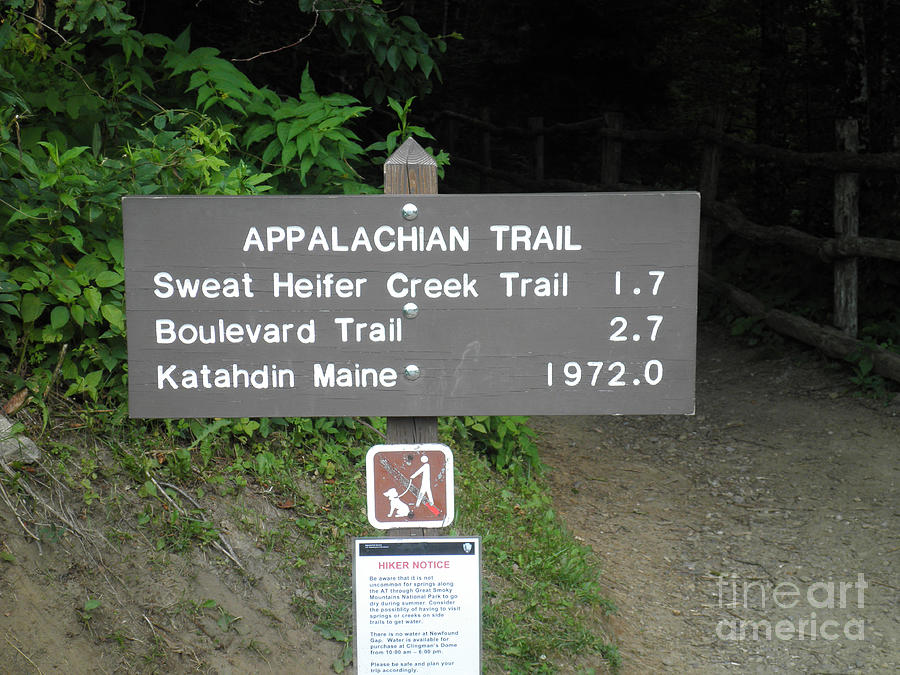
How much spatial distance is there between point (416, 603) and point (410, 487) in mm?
269

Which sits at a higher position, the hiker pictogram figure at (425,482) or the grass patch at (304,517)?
the hiker pictogram figure at (425,482)

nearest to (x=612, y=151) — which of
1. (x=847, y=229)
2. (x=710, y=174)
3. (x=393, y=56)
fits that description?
(x=710, y=174)

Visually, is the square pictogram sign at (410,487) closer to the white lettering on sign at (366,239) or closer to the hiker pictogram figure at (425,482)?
the hiker pictogram figure at (425,482)

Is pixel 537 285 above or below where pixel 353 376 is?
above

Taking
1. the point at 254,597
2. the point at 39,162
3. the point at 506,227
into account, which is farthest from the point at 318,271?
the point at 39,162

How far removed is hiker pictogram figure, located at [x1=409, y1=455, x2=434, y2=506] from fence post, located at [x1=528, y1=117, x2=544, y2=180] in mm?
10962

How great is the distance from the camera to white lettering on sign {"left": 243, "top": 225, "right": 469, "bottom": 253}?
1960 millimetres

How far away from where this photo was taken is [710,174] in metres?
9.00

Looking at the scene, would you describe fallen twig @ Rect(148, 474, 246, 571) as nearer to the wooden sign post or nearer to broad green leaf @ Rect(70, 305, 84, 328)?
broad green leaf @ Rect(70, 305, 84, 328)

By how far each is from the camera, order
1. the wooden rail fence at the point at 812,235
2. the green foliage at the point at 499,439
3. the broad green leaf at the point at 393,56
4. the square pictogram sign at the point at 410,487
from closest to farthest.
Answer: the square pictogram sign at the point at 410,487
the broad green leaf at the point at 393,56
the green foliage at the point at 499,439
the wooden rail fence at the point at 812,235

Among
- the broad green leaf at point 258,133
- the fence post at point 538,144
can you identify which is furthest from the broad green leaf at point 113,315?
the fence post at point 538,144

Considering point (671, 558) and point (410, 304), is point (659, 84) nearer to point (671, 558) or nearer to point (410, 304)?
point (671, 558)

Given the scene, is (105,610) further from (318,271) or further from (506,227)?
(506,227)

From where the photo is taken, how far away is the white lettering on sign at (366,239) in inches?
77.2
